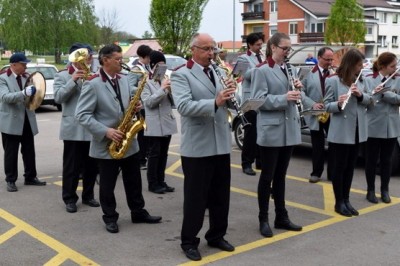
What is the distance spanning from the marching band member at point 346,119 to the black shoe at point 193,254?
2125 mm

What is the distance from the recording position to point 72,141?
659 cm

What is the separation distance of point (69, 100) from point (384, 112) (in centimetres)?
394

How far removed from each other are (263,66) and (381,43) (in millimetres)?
61168

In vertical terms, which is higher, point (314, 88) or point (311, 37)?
point (311, 37)

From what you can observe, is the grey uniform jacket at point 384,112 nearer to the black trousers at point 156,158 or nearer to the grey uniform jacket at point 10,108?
the black trousers at point 156,158

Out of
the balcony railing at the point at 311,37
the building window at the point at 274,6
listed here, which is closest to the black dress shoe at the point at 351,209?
the balcony railing at the point at 311,37

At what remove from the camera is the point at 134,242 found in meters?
5.35

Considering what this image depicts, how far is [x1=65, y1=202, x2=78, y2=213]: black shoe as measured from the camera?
21.1 ft

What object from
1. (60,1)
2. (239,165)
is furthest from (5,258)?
(60,1)

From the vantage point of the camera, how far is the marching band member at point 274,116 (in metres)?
5.37

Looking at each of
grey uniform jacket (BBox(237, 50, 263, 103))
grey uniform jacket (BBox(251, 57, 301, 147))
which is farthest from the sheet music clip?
grey uniform jacket (BBox(237, 50, 263, 103))

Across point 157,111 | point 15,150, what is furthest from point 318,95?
point 15,150

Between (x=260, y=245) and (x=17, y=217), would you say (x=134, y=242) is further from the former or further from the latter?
(x=17, y=217)

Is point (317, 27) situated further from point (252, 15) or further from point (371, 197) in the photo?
point (371, 197)
